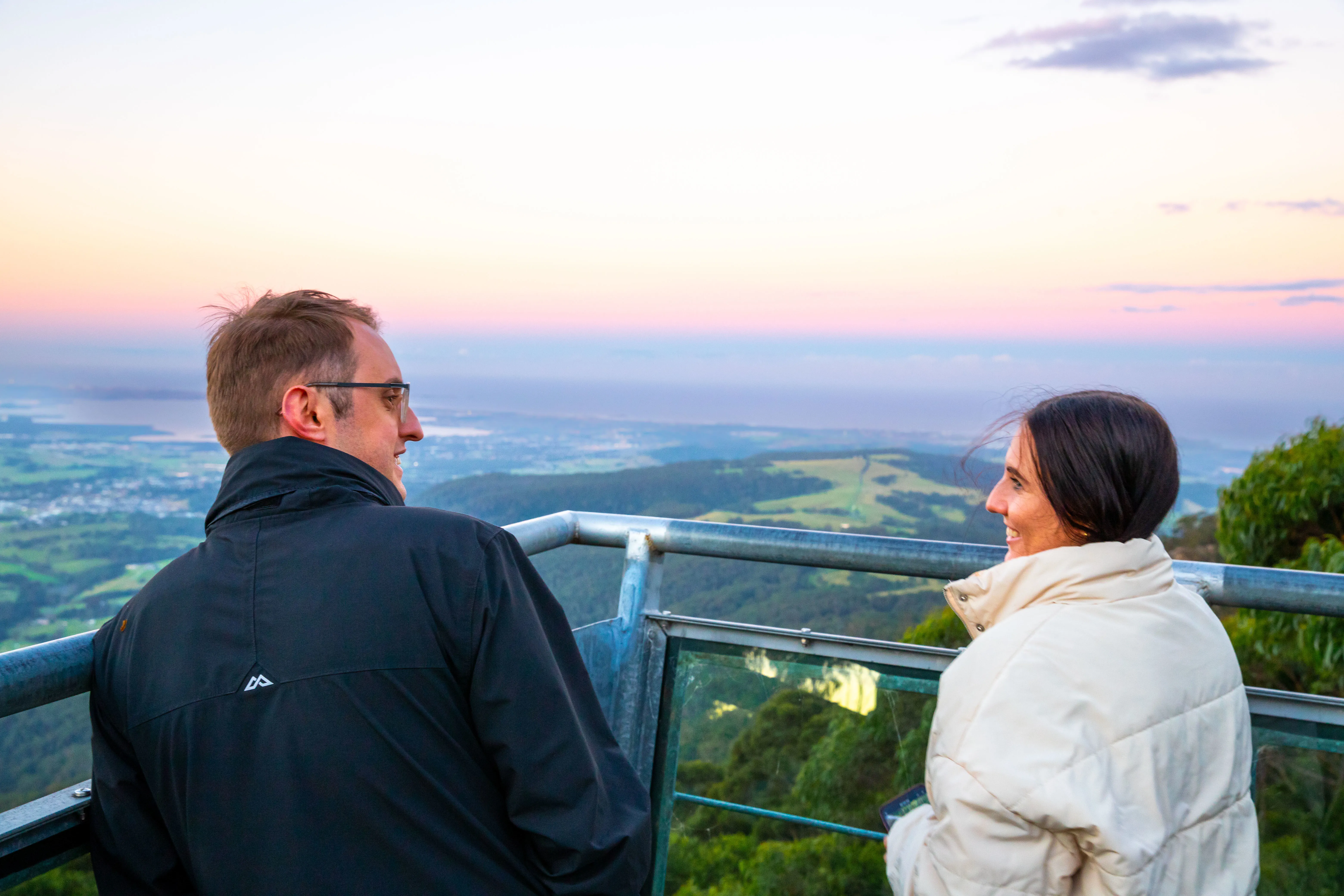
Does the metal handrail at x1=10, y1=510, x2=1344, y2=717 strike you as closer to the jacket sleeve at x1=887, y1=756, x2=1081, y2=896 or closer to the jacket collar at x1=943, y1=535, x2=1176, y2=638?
the jacket collar at x1=943, y1=535, x2=1176, y2=638

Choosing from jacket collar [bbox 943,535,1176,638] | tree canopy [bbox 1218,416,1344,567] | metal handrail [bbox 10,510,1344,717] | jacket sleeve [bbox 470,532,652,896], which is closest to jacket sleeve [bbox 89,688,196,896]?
metal handrail [bbox 10,510,1344,717]

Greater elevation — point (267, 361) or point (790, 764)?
point (267, 361)

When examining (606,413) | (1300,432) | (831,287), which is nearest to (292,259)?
(606,413)

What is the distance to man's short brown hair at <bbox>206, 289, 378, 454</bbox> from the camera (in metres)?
1.63

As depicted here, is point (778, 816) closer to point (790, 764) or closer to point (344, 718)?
point (790, 764)

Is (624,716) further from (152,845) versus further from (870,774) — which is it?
(152,845)

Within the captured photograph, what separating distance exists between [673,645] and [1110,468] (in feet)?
3.76

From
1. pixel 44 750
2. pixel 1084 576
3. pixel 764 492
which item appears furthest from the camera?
pixel 764 492

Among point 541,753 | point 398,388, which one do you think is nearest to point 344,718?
point 541,753

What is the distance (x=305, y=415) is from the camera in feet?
5.42

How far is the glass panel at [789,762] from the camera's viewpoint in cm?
204

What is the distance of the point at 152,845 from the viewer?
135 cm

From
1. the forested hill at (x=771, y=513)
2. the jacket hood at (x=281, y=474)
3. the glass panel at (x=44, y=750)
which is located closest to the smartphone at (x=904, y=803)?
the forested hill at (x=771, y=513)

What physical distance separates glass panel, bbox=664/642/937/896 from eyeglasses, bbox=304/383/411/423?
902mm
